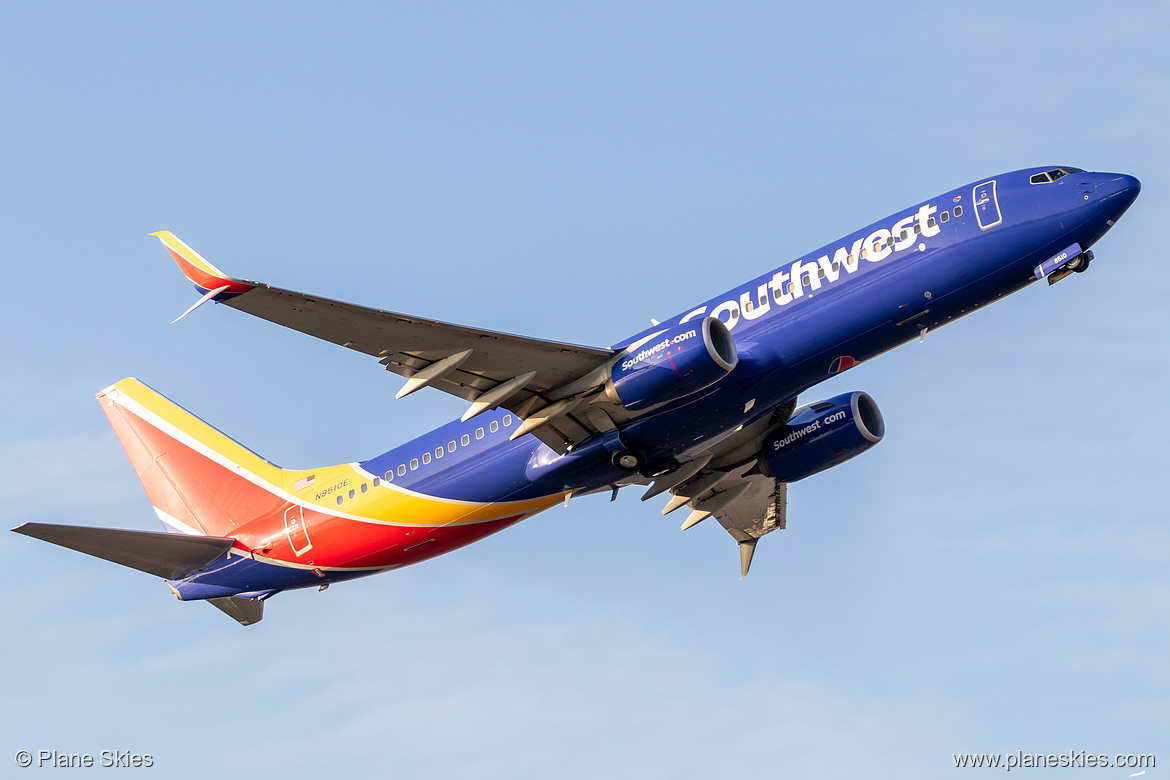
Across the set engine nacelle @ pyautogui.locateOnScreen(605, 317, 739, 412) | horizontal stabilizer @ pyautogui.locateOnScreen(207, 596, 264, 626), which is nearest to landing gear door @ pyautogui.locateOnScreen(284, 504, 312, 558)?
horizontal stabilizer @ pyautogui.locateOnScreen(207, 596, 264, 626)

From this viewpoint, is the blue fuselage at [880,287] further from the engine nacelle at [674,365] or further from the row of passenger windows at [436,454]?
the row of passenger windows at [436,454]

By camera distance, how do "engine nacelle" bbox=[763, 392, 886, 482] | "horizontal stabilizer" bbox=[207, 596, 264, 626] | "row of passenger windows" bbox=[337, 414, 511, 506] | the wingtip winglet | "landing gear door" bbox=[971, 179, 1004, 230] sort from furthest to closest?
1. "horizontal stabilizer" bbox=[207, 596, 264, 626]
2. "engine nacelle" bbox=[763, 392, 886, 482]
3. "row of passenger windows" bbox=[337, 414, 511, 506]
4. "landing gear door" bbox=[971, 179, 1004, 230]
5. the wingtip winglet

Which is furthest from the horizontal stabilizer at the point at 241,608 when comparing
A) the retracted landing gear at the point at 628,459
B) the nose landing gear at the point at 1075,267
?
the nose landing gear at the point at 1075,267

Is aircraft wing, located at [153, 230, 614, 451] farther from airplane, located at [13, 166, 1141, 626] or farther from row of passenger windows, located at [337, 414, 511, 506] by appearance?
row of passenger windows, located at [337, 414, 511, 506]

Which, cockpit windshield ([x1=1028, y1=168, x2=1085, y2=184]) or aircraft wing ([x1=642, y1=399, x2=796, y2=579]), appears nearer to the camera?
cockpit windshield ([x1=1028, y1=168, x2=1085, y2=184])

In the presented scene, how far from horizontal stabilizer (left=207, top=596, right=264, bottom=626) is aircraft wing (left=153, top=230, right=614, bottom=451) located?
40.0ft

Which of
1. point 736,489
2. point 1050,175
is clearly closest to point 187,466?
point 736,489

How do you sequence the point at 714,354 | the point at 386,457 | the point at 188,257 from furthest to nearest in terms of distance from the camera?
1. the point at 386,457
2. the point at 714,354
3. the point at 188,257

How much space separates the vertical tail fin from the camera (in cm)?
4003

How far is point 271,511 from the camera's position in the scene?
39.2 meters

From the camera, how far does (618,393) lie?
3194 centimetres

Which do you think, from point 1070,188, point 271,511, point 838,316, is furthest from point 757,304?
point 271,511

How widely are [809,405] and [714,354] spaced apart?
9.11 metres

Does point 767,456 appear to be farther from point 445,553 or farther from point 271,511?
point 271,511
